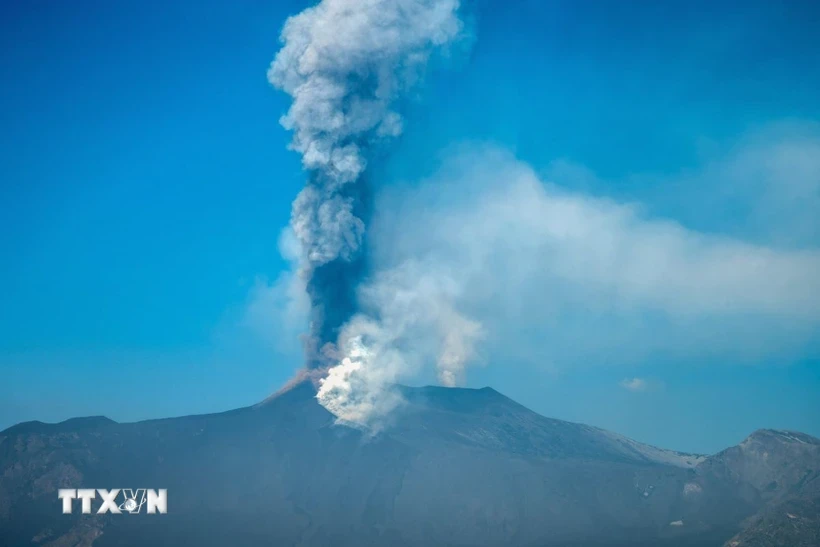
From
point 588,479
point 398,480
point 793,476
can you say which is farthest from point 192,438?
point 793,476

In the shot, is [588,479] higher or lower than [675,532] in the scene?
higher

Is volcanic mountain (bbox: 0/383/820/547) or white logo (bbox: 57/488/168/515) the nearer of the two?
volcanic mountain (bbox: 0/383/820/547)

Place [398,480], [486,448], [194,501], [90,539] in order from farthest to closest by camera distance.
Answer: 1. [486,448]
2. [398,480]
3. [194,501]
4. [90,539]

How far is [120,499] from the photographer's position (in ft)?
280

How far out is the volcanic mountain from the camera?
3167 inches

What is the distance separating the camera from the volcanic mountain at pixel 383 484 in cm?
8044

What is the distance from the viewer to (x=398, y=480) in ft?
314

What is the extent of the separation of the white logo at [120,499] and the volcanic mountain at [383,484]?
0.92 meters

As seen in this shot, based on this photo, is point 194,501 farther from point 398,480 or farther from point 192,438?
point 398,480

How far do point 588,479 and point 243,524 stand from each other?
45804 mm

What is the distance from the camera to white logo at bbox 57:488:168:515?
266ft

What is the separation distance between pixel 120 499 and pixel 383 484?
30891 millimetres

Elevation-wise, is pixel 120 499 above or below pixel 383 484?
below

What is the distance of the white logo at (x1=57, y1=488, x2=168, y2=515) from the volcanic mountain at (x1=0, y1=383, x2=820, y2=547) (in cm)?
92
